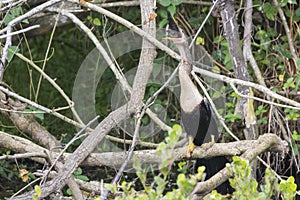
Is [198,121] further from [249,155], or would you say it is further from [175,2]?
[175,2]

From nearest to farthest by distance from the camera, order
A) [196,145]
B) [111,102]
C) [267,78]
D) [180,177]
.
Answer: [180,177] < [196,145] < [267,78] < [111,102]

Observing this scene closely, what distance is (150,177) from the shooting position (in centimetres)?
413

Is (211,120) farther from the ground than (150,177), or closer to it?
farther from the ground

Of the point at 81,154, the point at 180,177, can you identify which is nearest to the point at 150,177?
the point at 81,154

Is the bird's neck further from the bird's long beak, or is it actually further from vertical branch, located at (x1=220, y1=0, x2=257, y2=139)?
vertical branch, located at (x1=220, y1=0, x2=257, y2=139)

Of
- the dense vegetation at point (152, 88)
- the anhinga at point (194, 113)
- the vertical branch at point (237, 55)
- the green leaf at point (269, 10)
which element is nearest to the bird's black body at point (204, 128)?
the anhinga at point (194, 113)

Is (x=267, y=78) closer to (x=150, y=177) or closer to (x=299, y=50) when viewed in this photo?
(x=299, y=50)

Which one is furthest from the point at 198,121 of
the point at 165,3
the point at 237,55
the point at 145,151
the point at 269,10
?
the point at 269,10

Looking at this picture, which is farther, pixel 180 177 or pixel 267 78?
pixel 267 78

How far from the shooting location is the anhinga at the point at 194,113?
283 cm

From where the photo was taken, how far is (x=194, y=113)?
2.84 metres

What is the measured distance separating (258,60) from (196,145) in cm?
115

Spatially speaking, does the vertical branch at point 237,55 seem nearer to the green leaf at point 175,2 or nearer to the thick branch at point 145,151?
the green leaf at point 175,2

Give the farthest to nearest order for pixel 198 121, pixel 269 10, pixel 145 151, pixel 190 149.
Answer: pixel 269 10
pixel 198 121
pixel 190 149
pixel 145 151
